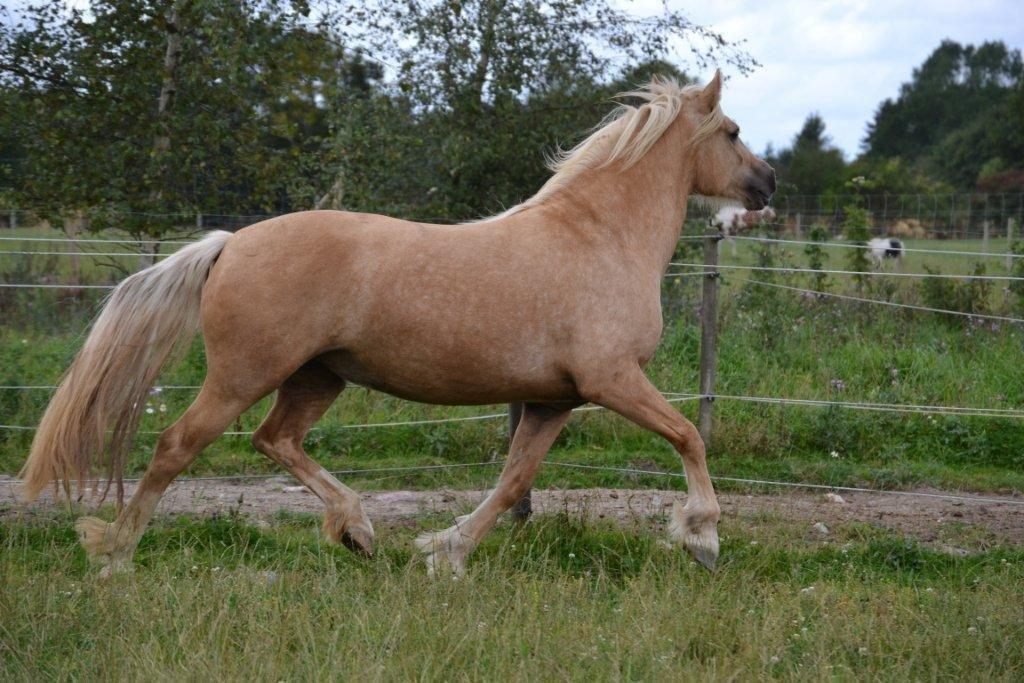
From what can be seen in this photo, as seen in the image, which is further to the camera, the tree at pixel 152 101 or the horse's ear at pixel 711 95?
the tree at pixel 152 101

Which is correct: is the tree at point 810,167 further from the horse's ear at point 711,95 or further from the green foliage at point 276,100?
the horse's ear at point 711,95

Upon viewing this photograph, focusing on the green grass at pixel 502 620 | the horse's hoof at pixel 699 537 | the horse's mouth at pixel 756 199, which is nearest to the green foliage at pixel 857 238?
the horse's mouth at pixel 756 199

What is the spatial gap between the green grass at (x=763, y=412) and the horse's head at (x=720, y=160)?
7.21ft

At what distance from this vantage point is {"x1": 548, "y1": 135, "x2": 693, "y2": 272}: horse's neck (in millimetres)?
4793

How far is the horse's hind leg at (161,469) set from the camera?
438 cm

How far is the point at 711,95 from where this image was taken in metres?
5.16

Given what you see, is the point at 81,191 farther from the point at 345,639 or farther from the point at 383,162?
the point at 345,639

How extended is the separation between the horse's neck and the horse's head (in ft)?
0.49

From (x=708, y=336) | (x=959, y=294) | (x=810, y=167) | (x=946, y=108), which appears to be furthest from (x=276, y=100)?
(x=946, y=108)

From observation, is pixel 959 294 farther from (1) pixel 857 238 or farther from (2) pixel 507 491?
(2) pixel 507 491

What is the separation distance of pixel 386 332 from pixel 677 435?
53.9 inches

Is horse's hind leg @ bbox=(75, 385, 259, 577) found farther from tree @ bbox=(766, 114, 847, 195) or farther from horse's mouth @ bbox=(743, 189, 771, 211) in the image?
tree @ bbox=(766, 114, 847, 195)

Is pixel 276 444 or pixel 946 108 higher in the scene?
pixel 946 108

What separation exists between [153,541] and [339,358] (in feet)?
4.58
